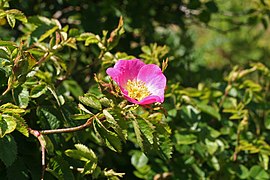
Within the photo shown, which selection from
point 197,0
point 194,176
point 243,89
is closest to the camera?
point 194,176

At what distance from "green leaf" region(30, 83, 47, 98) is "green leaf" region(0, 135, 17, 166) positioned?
0.18 metres

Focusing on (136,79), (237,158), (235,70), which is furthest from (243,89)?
(136,79)

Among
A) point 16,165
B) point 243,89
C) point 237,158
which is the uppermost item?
point 16,165

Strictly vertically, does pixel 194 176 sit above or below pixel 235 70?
below

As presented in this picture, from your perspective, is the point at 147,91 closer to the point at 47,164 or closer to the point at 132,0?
the point at 47,164

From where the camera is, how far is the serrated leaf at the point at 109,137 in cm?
121

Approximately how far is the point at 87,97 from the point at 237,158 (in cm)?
82

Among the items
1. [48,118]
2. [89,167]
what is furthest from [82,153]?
[48,118]

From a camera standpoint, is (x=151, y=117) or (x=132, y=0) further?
(x=132, y=0)

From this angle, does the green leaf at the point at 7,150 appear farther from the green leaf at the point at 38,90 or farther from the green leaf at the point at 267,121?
the green leaf at the point at 267,121

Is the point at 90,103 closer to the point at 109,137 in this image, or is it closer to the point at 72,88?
the point at 109,137

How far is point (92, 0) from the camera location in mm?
2211

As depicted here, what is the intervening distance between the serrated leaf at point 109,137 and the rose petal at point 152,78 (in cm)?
18

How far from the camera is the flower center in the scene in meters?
1.29
